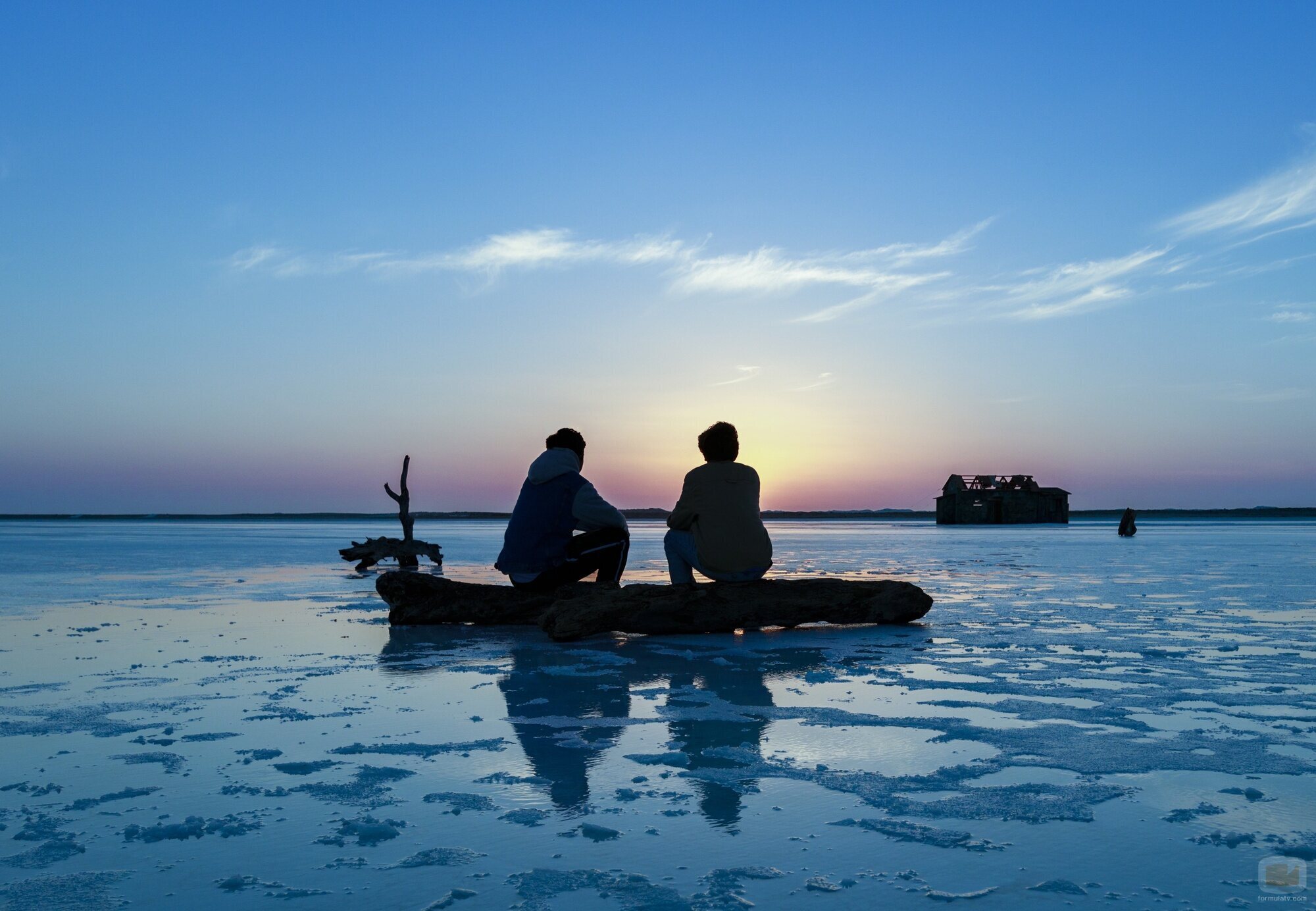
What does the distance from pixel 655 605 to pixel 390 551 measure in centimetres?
1256

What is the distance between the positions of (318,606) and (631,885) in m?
9.06

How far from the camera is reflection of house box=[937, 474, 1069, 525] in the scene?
245ft

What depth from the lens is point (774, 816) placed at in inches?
115

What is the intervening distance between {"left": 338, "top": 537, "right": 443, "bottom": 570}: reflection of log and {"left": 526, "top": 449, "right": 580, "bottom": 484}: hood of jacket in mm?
11946

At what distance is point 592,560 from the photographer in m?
8.38

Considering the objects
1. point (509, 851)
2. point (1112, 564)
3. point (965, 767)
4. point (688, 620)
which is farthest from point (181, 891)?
point (1112, 564)

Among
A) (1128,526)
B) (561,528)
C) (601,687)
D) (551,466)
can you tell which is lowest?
(1128,526)

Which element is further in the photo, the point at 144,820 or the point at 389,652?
the point at 389,652

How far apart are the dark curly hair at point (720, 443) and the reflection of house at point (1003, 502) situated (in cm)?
7207

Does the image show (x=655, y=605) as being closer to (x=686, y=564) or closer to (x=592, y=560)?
(x=686, y=564)

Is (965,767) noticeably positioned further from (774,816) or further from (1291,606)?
(1291,606)

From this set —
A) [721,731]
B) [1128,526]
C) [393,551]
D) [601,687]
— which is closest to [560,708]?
[601,687]

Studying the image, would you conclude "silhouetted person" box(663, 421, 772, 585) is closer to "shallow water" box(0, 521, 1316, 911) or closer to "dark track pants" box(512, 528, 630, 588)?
"dark track pants" box(512, 528, 630, 588)

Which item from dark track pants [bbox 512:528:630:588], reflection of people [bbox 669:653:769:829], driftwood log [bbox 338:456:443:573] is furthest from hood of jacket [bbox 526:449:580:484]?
driftwood log [bbox 338:456:443:573]
